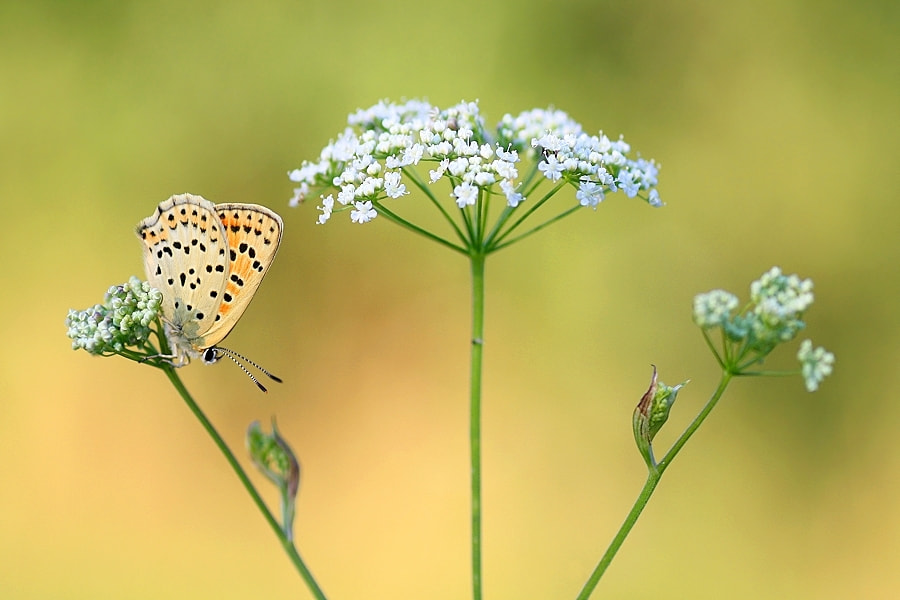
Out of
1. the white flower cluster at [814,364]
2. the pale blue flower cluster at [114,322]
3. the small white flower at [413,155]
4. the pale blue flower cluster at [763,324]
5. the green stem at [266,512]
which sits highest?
the small white flower at [413,155]

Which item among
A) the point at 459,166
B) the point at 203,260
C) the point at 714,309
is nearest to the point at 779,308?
the point at 714,309

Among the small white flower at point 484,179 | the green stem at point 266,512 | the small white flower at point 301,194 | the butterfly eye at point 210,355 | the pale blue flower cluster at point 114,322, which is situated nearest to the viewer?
the green stem at point 266,512

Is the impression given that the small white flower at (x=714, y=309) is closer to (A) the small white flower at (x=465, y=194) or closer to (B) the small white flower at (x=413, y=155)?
(A) the small white flower at (x=465, y=194)

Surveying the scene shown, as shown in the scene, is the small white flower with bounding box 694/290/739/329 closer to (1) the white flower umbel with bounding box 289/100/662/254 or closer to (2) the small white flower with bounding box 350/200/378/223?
(1) the white flower umbel with bounding box 289/100/662/254

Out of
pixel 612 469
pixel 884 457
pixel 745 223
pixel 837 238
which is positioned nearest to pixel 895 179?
pixel 837 238

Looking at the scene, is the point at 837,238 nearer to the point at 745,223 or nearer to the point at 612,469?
the point at 745,223

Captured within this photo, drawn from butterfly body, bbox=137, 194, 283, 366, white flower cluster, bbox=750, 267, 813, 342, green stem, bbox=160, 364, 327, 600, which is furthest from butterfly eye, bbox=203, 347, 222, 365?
white flower cluster, bbox=750, 267, 813, 342

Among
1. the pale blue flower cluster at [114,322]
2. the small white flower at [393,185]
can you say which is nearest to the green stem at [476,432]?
the small white flower at [393,185]
